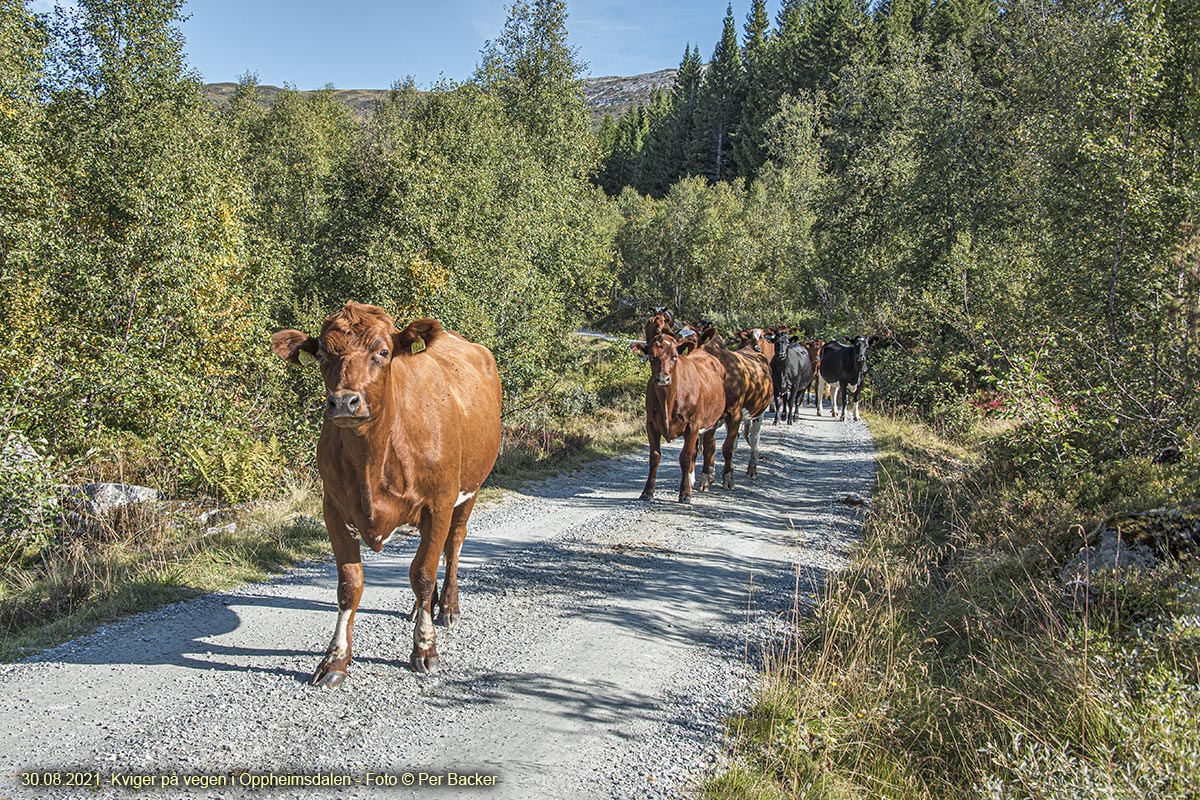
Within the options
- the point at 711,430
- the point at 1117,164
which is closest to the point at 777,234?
the point at 711,430

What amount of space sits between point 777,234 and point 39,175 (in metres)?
38.6

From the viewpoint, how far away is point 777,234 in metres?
44.3

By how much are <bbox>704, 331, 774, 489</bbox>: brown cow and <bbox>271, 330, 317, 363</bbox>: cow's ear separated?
918cm

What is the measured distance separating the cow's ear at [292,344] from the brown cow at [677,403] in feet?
22.5

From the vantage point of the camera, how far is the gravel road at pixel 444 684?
3838 millimetres

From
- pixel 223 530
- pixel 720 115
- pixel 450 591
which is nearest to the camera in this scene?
pixel 450 591

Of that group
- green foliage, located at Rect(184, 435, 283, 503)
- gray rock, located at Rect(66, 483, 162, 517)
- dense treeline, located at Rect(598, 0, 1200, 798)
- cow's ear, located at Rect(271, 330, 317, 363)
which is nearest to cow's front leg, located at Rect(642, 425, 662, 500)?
dense treeline, located at Rect(598, 0, 1200, 798)

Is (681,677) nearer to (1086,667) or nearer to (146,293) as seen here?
(1086,667)

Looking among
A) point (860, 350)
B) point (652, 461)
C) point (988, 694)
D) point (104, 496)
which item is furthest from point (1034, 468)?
point (860, 350)

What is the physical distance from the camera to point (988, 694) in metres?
4.88

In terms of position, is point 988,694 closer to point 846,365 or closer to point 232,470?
point 232,470

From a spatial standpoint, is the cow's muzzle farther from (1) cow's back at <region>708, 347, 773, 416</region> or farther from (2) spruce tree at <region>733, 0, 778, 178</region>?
(2) spruce tree at <region>733, 0, 778, 178</region>

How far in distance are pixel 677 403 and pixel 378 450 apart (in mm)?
7399

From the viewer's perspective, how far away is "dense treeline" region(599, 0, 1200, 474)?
311 inches
